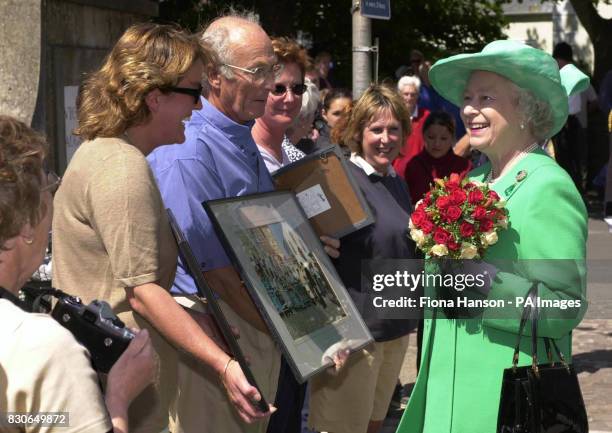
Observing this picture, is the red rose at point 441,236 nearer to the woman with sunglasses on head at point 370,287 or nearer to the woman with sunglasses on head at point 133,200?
the woman with sunglasses on head at point 133,200

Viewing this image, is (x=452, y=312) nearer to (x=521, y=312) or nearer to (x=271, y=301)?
(x=521, y=312)

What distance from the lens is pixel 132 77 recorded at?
3.34m

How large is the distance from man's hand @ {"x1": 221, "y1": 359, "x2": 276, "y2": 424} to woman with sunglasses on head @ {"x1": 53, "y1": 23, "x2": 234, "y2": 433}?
0.21ft

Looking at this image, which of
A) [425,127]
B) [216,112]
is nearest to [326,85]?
[425,127]

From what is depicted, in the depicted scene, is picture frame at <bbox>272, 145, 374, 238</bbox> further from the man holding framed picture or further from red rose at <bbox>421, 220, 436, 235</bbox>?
red rose at <bbox>421, 220, 436, 235</bbox>

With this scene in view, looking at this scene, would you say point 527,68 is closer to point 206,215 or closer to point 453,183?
point 453,183

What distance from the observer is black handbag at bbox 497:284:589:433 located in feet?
11.2

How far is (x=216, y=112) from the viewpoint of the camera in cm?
395

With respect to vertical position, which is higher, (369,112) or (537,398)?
(369,112)

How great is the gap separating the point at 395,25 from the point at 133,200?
21774 mm

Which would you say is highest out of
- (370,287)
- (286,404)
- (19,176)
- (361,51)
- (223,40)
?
(223,40)

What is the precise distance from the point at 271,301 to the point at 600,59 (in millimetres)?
17643

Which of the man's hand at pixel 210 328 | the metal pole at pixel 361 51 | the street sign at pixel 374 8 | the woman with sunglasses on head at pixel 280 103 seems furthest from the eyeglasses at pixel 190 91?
the metal pole at pixel 361 51

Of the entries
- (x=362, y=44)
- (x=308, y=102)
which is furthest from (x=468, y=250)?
(x=362, y=44)
